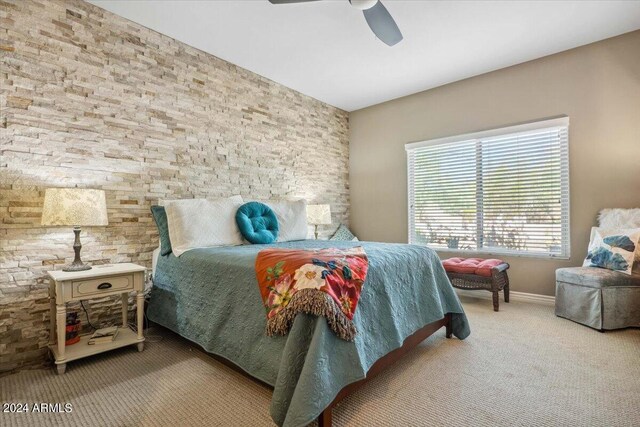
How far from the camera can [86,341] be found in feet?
7.39

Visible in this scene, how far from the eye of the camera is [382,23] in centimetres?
232

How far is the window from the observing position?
3422mm

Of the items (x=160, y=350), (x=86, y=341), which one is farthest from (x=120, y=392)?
(x=86, y=341)

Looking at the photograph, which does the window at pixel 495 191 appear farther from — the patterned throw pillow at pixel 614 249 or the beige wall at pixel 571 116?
the patterned throw pillow at pixel 614 249

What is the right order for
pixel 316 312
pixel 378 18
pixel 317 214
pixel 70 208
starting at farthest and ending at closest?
1. pixel 317 214
2. pixel 378 18
3. pixel 70 208
4. pixel 316 312

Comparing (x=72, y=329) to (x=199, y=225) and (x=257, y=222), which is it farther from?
(x=257, y=222)

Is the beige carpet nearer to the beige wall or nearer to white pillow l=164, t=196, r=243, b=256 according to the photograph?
white pillow l=164, t=196, r=243, b=256

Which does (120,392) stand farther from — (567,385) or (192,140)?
(567,385)

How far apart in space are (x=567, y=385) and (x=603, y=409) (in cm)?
23

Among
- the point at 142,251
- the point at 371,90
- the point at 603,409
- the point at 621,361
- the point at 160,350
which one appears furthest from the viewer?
the point at 371,90

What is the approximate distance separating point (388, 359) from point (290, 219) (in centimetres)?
193

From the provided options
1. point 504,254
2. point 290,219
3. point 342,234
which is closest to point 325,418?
point 290,219

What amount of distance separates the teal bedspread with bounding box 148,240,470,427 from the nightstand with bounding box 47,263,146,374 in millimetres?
248

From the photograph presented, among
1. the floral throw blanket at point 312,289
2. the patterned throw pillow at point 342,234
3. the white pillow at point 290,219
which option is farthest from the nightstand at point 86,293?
the patterned throw pillow at point 342,234
